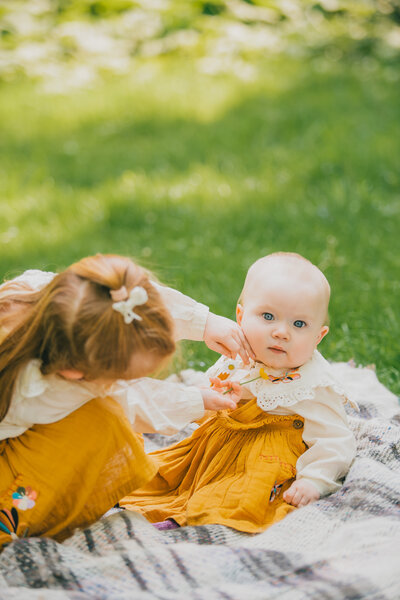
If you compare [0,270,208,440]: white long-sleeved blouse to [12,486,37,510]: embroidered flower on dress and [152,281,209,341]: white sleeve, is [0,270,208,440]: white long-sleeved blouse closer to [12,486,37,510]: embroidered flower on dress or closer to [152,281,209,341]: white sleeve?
[152,281,209,341]: white sleeve

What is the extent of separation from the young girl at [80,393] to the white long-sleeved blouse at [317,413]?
0.18 meters

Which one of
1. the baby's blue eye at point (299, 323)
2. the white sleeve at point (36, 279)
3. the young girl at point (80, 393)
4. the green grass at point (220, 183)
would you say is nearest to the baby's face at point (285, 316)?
the baby's blue eye at point (299, 323)

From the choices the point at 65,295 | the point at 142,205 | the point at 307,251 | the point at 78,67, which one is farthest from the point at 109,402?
the point at 78,67

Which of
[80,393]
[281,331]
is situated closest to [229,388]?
[281,331]

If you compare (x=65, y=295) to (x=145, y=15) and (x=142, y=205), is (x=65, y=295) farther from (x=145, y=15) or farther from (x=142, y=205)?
(x=145, y=15)

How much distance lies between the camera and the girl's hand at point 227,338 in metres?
2.33

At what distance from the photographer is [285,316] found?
7.54 ft

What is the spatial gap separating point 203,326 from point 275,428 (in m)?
0.39

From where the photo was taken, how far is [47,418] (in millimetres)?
2057

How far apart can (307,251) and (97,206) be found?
149cm

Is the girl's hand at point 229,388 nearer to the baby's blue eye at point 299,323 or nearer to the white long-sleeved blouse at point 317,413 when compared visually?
the white long-sleeved blouse at point 317,413

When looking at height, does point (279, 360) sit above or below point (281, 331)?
below

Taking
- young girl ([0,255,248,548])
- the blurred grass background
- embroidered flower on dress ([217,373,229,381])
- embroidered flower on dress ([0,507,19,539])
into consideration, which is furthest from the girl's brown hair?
the blurred grass background

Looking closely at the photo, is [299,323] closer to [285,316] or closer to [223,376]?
[285,316]
